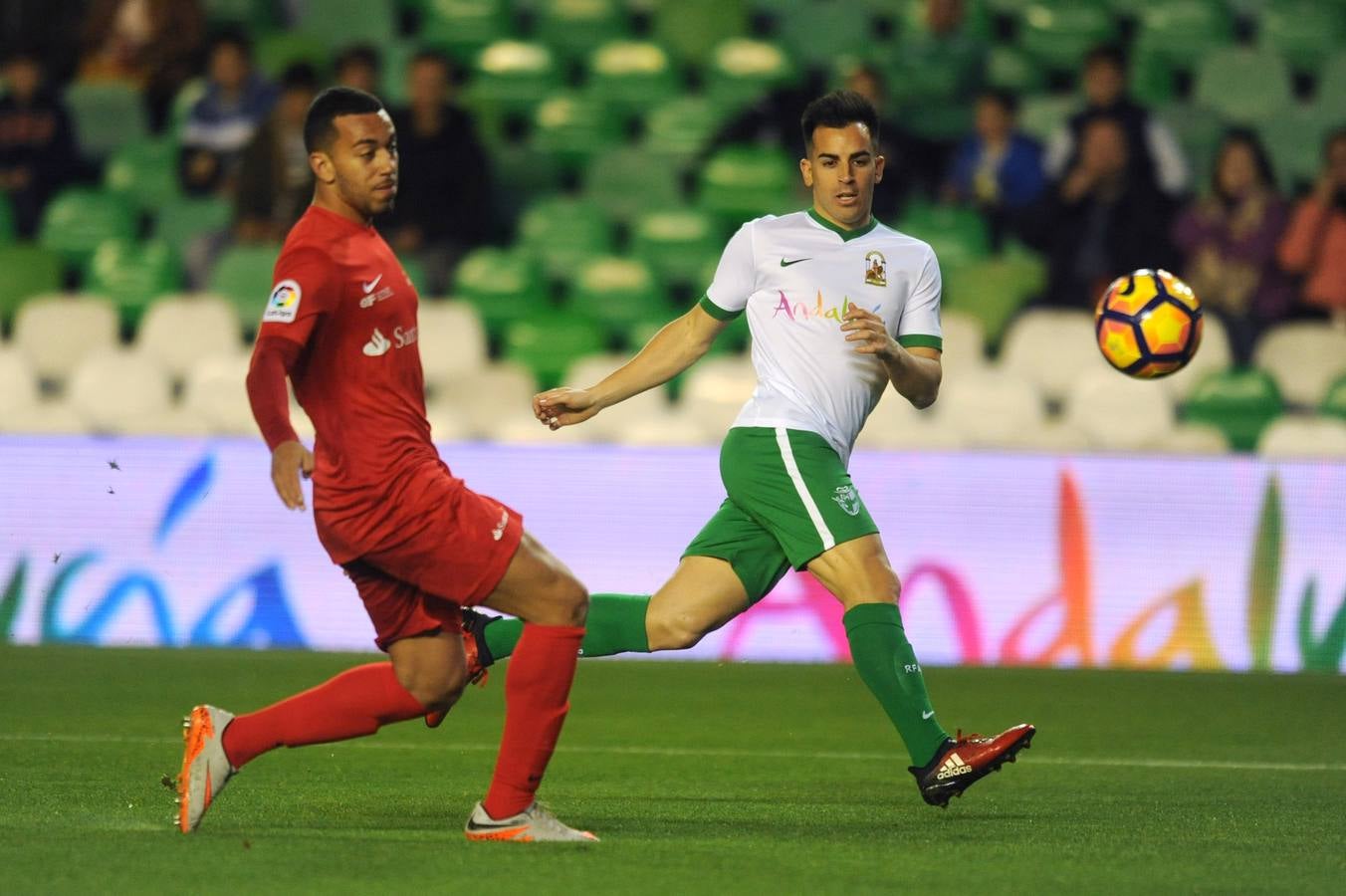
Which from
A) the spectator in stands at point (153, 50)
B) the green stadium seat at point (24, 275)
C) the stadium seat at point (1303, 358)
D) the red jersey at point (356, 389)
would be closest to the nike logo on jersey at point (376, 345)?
the red jersey at point (356, 389)

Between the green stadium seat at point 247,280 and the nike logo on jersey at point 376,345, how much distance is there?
7408 millimetres

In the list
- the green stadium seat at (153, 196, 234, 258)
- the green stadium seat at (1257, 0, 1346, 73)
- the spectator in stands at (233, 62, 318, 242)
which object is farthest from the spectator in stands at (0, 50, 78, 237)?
the green stadium seat at (1257, 0, 1346, 73)

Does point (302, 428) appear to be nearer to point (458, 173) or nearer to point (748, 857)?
point (458, 173)

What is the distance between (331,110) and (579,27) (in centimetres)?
931

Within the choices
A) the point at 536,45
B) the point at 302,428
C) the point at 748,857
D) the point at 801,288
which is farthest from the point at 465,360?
the point at 748,857

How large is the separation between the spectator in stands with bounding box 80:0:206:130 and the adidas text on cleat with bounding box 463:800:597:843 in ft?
31.6

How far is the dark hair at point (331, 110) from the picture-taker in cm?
495

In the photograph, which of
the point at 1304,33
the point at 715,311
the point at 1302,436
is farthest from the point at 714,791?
the point at 1304,33

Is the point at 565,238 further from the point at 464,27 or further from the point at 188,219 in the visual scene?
the point at 188,219

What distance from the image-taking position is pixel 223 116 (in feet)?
42.5

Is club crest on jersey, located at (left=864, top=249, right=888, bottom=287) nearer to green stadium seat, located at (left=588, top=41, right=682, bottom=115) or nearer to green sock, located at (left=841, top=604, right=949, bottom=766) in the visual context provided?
green sock, located at (left=841, top=604, right=949, bottom=766)

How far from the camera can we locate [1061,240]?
1179 cm

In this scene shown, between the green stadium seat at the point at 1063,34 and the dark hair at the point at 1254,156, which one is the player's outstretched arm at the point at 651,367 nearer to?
the dark hair at the point at 1254,156

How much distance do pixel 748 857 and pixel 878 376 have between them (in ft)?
5.18
